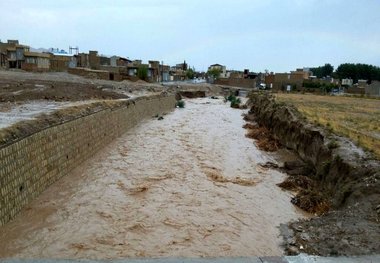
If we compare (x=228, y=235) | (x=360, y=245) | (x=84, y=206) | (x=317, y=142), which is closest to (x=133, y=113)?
(x=317, y=142)

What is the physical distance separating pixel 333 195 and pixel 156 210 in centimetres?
525

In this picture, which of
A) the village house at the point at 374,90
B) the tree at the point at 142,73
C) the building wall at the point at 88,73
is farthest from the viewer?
the tree at the point at 142,73

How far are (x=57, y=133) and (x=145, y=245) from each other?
6191 millimetres

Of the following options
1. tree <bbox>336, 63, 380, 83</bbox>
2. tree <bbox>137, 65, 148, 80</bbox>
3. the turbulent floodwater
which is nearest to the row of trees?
tree <bbox>336, 63, 380, 83</bbox>

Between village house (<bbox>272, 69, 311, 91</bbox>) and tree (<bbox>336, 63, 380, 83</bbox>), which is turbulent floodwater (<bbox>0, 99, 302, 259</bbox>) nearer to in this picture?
village house (<bbox>272, 69, 311, 91</bbox>)

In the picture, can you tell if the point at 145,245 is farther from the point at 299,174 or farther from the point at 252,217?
the point at 299,174

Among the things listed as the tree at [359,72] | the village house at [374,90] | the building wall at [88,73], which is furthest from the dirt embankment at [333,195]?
the tree at [359,72]

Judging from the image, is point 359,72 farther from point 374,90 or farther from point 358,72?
point 374,90

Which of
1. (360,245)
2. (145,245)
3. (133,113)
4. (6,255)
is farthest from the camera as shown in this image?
(133,113)

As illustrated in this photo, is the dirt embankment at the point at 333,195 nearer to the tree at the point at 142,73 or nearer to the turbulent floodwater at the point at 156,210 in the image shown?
the turbulent floodwater at the point at 156,210

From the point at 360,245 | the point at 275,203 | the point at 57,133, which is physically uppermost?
the point at 57,133

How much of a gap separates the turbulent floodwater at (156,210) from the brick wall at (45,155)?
370 millimetres

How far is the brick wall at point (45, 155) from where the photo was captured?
10.1 metres

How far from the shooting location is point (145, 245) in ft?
31.3
